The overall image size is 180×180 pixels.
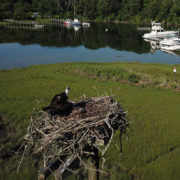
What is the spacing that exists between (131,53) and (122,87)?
30.5 meters

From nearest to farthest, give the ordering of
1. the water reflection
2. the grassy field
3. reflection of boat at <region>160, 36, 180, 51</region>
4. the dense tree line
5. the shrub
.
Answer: the grassy field < the shrub < reflection of boat at <region>160, 36, 180, 51</region> < the water reflection < the dense tree line

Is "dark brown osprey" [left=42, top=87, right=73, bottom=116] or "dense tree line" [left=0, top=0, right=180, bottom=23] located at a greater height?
"dense tree line" [left=0, top=0, right=180, bottom=23]

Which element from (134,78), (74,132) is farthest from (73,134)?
(134,78)

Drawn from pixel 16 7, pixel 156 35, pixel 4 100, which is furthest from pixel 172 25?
pixel 4 100

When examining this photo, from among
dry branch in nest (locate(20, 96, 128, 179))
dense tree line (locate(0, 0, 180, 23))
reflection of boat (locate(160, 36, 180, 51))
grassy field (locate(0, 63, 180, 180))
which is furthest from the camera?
dense tree line (locate(0, 0, 180, 23))

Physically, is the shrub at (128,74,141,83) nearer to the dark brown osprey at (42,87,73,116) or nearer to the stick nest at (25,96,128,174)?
the stick nest at (25,96,128,174)

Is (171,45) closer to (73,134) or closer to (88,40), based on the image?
(88,40)

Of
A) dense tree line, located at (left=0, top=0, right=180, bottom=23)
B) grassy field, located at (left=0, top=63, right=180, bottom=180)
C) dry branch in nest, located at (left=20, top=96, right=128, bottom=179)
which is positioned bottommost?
grassy field, located at (left=0, top=63, right=180, bottom=180)

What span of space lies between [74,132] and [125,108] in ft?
51.2

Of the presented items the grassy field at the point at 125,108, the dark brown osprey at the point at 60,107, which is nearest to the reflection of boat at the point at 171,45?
the grassy field at the point at 125,108

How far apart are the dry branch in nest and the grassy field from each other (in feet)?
9.08

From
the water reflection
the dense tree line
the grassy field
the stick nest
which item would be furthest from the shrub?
the dense tree line

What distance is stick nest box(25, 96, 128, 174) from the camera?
5.61m

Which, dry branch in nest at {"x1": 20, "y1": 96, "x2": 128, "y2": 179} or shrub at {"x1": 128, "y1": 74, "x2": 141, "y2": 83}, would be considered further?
shrub at {"x1": 128, "y1": 74, "x2": 141, "y2": 83}
